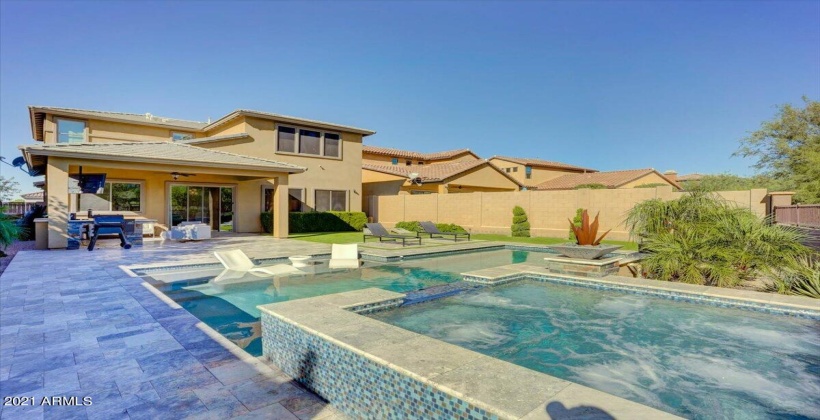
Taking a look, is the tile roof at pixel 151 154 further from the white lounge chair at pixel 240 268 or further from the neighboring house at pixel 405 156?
the neighboring house at pixel 405 156

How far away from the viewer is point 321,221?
22750 mm

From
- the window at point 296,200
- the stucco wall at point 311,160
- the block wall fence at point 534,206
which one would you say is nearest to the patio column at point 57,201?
the stucco wall at point 311,160

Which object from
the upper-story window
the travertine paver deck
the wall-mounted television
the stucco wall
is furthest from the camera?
the upper-story window

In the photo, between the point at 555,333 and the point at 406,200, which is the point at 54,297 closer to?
the point at 555,333

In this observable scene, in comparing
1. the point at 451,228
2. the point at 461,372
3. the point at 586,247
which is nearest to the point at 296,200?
the point at 451,228

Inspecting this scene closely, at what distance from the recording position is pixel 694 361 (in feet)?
15.6

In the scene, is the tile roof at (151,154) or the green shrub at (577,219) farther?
the green shrub at (577,219)

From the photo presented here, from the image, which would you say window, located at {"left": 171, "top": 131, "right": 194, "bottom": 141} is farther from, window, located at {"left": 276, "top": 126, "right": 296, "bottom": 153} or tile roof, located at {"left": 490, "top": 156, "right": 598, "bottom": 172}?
tile roof, located at {"left": 490, "top": 156, "right": 598, "bottom": 172}

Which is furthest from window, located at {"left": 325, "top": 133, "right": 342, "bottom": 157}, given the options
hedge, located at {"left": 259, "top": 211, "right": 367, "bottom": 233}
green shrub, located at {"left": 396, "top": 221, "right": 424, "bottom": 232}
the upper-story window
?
green shrub, located at {"left": 396, "top": 221, "right": 424, "bottom": 232}

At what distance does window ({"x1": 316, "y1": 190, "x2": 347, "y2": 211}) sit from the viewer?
77.3 ft

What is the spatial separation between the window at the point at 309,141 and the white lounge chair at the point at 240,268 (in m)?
13.2

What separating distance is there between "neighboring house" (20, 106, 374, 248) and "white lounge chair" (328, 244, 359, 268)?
23.0ft

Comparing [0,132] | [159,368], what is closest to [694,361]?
[159,368]

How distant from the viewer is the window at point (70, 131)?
20.5 metres
